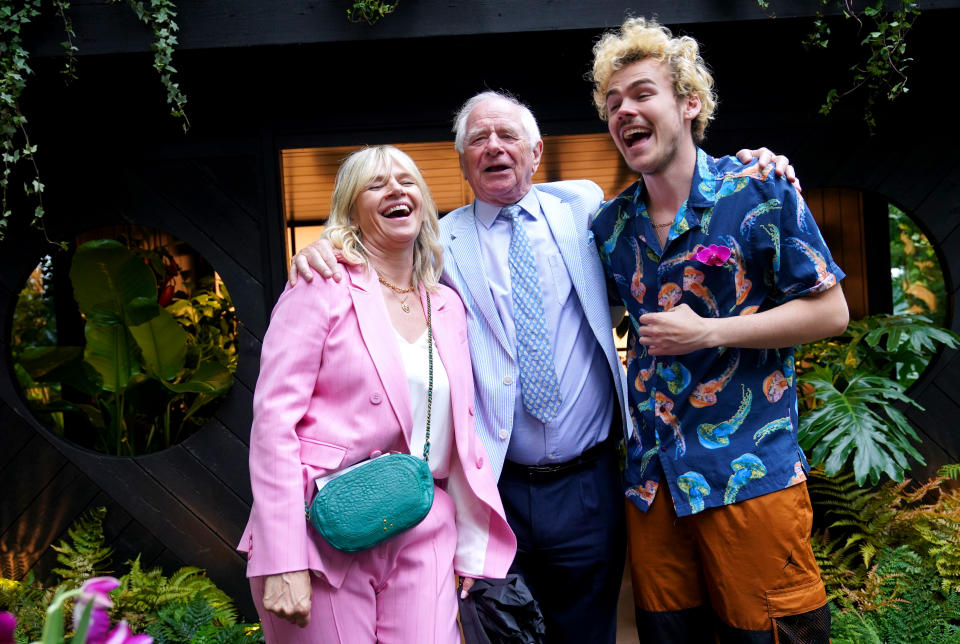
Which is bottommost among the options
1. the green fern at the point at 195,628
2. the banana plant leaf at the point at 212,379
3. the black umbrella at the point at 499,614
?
the green fern at the point at 195,628

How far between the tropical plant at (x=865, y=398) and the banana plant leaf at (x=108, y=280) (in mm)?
3218

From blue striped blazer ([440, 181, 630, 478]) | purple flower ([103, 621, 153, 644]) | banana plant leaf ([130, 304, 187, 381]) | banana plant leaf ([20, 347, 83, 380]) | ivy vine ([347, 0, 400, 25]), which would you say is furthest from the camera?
banana plant leaf ([20, 347, 83, 380])

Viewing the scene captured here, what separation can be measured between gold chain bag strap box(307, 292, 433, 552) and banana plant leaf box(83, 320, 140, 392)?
2.43 meters

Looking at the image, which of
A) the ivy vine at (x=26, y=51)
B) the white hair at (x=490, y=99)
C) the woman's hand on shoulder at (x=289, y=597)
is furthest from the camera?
the ivy vine at (x=26, y=51)

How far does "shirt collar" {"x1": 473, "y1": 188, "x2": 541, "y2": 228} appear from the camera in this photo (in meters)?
2.43

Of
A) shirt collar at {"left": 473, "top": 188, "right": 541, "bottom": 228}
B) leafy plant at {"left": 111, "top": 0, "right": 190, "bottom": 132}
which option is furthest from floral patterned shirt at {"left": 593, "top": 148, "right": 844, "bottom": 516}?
leafy plant at {"left": 111, "top": 0, "right": 190, "bottom": 132}

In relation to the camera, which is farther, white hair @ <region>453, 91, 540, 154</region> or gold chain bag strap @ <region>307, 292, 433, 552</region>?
white hair @ <region>453, 91, 540, 154</region>

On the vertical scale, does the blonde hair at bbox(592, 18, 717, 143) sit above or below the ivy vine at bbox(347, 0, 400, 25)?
below

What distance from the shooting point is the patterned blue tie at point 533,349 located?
2268 millimetres

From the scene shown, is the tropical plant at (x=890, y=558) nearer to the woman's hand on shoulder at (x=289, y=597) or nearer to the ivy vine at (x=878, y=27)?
the ivy vine at (x=878, y=27)

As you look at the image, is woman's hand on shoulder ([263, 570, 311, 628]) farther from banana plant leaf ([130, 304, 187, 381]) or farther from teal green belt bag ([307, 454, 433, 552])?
banana plant leaf ([130, 304, 187, 381])

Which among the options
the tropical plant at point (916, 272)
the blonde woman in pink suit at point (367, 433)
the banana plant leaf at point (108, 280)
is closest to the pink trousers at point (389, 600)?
the blonde woman in pink suit at point (367, 433)

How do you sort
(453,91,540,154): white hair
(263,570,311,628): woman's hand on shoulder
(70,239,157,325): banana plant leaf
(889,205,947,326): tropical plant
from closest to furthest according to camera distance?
(263,570,311,628): woman's hand on shoulder → (453,91,540,154): white hair → (70,239,157,325): banana plant leaf → (889,205,947,326): tropical plant

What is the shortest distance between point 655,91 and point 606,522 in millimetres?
1296
